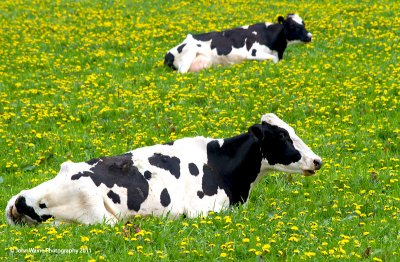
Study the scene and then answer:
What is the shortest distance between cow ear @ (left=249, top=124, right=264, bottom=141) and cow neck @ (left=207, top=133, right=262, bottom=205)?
83 mm

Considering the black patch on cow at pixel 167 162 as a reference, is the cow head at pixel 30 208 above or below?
below

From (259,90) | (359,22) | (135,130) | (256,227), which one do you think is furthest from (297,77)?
(256,227)

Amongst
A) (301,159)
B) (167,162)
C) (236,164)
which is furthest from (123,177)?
(301,159)

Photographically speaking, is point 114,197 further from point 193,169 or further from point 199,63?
point 199,63

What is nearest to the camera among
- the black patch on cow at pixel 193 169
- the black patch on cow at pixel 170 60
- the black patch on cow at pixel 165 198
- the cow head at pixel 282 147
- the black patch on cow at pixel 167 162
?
the black patch on cow at pixel 165 198

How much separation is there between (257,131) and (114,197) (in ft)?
7.61

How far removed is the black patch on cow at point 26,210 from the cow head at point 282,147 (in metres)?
3.18

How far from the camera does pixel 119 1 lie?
27531mm

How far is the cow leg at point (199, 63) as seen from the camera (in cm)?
1895

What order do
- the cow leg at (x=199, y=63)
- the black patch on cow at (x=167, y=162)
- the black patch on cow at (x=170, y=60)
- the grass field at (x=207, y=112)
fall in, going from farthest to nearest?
the cow leg at (x=199, y=63) → the black patch on cow at (x=170, y=60) → the black patch on cow at (x=167, y=162) → the grass field at (x=207, y=112)

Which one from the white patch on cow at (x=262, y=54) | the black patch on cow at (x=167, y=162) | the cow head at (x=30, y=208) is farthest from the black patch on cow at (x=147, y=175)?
the white patch on cow at (x=262, y=54)

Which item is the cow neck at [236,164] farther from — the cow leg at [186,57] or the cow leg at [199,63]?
the cow leg at [199,63]

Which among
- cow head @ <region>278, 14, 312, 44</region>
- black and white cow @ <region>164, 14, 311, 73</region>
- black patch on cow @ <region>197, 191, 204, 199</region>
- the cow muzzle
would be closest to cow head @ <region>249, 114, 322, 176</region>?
black patch on cow @ <region>197, 191, 204, 199</region>

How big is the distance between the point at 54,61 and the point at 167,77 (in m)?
3.52
